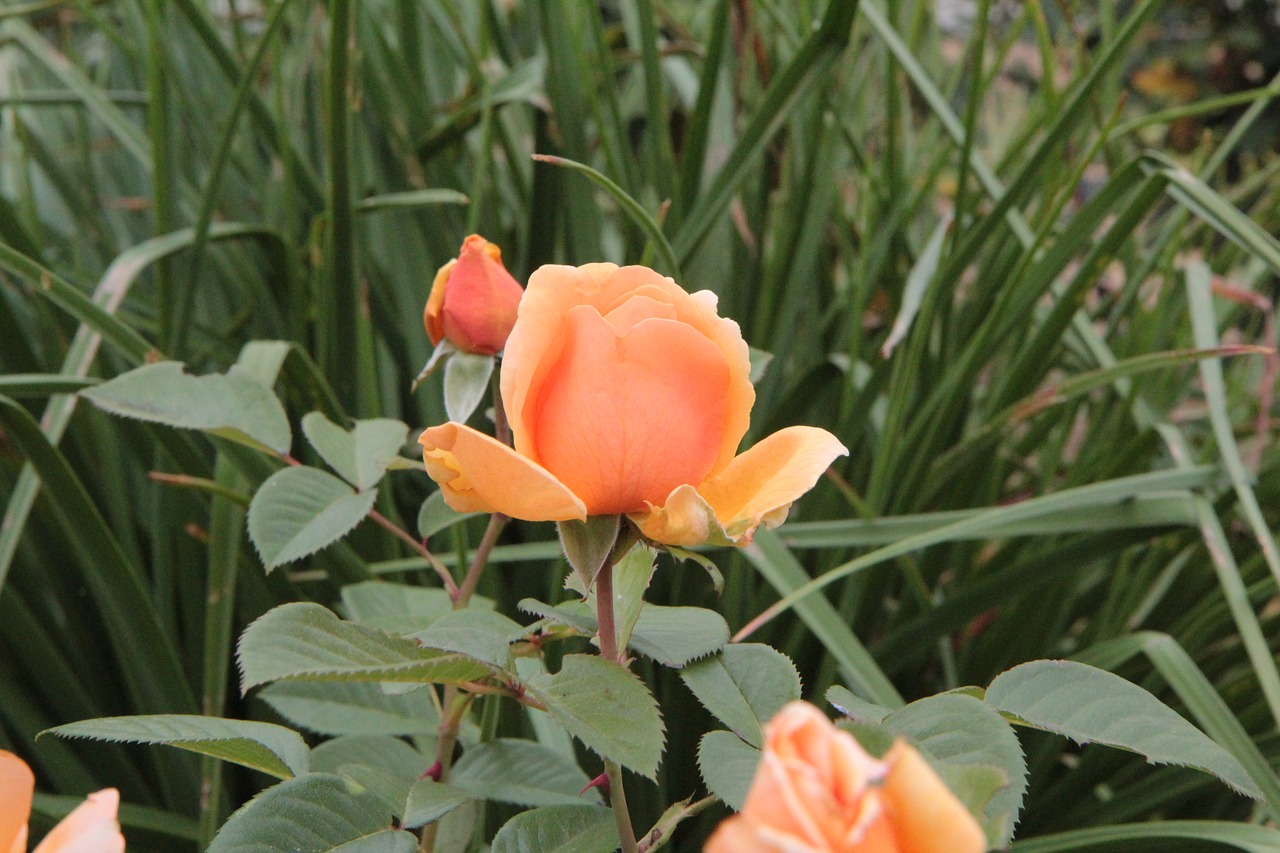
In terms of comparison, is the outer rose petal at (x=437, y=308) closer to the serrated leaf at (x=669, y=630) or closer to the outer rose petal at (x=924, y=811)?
the serrated leaf at (x=669, y=630)

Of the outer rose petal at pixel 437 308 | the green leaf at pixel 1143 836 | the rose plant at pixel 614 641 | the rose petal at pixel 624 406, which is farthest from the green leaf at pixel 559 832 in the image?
the green leaf at pixel 1143 836

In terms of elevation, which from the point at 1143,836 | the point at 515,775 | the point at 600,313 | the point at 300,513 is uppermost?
the point at 600,313

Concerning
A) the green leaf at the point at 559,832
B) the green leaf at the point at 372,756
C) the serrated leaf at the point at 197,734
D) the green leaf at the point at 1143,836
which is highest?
the serrated leaf at the point at 197,734

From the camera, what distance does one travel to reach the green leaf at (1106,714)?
0.28 metres

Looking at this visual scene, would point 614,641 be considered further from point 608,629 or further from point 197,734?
point 197,734

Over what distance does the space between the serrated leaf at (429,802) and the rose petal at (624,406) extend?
101 millimetres

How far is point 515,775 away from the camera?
431 mm

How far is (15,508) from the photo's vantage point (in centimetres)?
65

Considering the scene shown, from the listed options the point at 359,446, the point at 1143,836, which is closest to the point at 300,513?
the point at 359,446

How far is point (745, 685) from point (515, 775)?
Result: 141 mm

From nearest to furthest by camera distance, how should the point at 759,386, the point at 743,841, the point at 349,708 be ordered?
the point at 743,841, the point at 349,708, the point at 759,386

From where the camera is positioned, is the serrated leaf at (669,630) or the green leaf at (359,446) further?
the green leaf at (359,446)

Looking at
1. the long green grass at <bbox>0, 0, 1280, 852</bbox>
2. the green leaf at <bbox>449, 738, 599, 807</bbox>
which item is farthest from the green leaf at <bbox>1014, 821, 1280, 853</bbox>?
the green leaf at <bbox>449, 738, 599, 807</bbox>

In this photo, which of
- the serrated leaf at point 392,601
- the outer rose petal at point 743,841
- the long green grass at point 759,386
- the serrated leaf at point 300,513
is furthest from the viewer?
the long green grass at point 759,386
